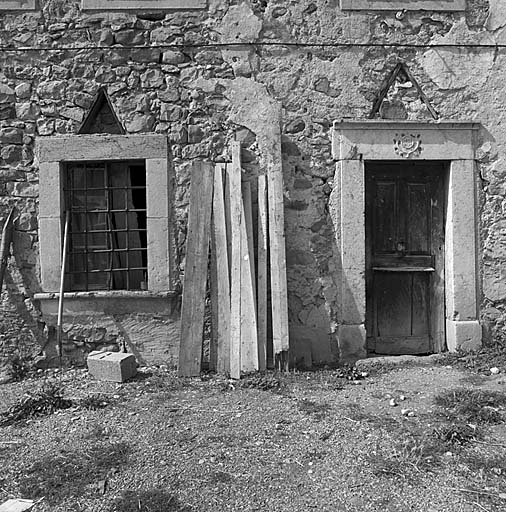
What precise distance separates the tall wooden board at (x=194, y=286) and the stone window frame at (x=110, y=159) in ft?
1.02

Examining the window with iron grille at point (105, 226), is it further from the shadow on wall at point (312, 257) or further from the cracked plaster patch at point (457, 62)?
the cracked plaster patch at point (457, 62)

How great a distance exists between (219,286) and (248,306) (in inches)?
13.3

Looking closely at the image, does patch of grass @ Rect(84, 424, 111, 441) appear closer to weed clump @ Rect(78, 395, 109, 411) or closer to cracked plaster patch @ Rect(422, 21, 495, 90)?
weed clump @ Rect(78, 395, 109, 411)

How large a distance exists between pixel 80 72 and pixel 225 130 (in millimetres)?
1514

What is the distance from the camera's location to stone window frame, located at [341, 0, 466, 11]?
5227 millimetres

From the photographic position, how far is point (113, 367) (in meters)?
4.73

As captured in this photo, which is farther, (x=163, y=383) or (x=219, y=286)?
(x=219, y=286)

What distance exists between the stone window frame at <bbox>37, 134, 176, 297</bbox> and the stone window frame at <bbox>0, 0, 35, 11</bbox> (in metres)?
1.27

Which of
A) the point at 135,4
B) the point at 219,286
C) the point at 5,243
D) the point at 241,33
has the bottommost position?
the point at 219,286

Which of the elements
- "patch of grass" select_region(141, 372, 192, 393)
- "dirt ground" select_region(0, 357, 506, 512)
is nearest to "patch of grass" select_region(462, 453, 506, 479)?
"dirt ground" select_region(0, 357, 506, 512)

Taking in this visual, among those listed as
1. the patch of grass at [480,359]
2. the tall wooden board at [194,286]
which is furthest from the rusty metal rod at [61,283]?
the patch of grass at [480,359]

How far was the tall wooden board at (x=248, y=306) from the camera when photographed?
4777 mm

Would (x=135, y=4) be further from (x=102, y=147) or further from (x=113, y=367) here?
(x=113, y=367)

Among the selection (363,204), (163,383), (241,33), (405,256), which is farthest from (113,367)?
(241,33)
